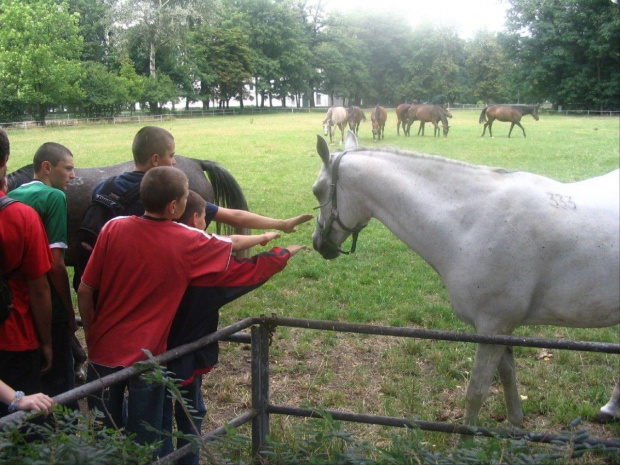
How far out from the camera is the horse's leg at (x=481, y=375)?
3.32 metres

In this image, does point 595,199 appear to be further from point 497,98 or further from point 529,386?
point 497,98

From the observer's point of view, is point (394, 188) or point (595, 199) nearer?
point (595, 199)

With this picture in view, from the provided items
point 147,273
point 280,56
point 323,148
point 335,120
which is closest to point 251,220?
point 323,148

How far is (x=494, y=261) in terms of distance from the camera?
325 cm

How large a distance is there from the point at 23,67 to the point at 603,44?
132 feet

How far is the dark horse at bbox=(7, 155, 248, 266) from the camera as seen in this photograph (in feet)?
19.9

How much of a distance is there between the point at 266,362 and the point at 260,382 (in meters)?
0.12

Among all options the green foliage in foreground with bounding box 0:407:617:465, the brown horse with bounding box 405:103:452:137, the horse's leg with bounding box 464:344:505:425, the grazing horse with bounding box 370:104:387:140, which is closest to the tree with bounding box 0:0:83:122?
the grazing horse with bounding box 370:104:387:140

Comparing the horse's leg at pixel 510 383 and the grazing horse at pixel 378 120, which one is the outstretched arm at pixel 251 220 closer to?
the horse's leg at pixel 510 383

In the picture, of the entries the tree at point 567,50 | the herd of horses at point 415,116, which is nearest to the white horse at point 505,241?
the herd of horses at point 415,116

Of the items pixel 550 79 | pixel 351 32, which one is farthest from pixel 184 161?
pixel 550 79

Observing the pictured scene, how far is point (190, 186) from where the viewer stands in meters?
6.20

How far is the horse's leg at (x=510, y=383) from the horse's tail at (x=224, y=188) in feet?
11.2

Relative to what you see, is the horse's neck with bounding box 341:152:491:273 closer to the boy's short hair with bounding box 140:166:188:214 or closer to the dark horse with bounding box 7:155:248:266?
the boy's short hair with bounding box 140:166:188:214
